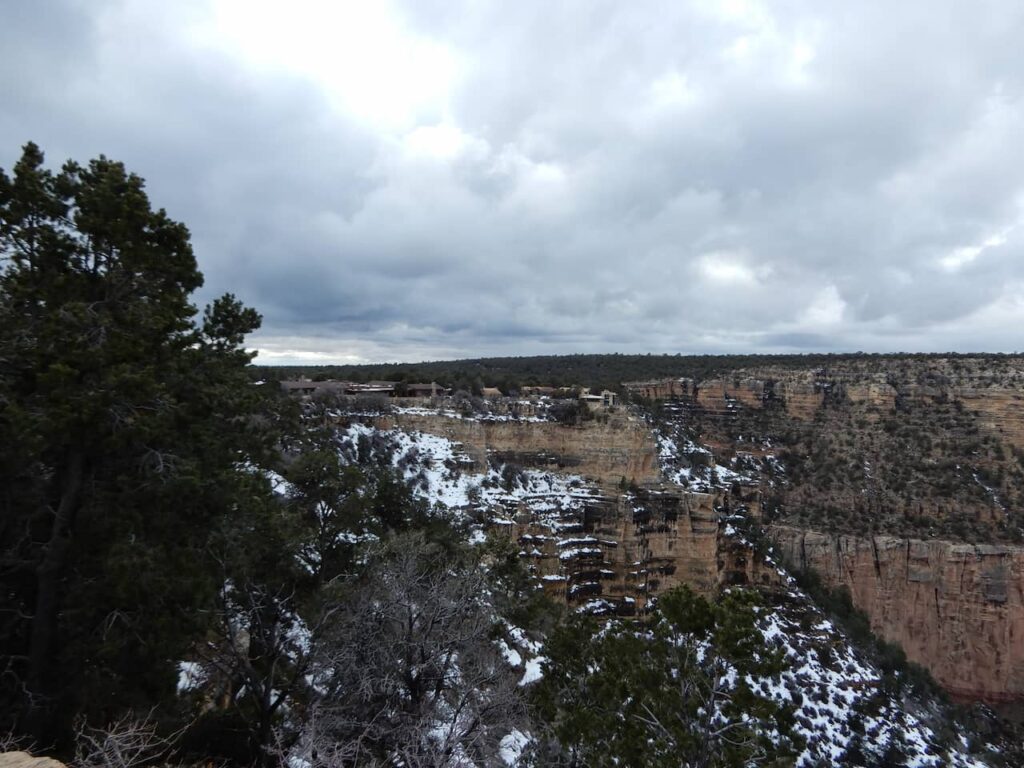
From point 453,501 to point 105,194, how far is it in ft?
63.5

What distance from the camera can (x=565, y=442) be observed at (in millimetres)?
30734

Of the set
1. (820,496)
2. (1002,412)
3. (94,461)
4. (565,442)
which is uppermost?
(94,461)

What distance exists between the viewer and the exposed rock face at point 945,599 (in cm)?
3170

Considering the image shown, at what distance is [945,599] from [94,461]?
4033 cm

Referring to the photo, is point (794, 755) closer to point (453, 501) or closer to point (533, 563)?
point (533, 563)

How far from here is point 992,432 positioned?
40.4 m

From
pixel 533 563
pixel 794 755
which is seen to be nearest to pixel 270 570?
pixel 794 755

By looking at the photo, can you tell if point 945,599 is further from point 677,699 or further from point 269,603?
point 269,603

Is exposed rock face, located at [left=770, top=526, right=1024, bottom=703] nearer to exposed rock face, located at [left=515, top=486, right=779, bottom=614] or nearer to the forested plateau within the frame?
the forested plateau

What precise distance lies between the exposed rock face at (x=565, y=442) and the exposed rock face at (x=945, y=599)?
42.9ft

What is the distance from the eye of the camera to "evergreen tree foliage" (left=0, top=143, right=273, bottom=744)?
797 centimetres

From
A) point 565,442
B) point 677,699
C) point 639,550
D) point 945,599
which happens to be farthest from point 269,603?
point 945,599

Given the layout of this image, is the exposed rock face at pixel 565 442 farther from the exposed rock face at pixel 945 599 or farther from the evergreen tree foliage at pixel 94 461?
the evergreen tree foliage at pixel 94 461

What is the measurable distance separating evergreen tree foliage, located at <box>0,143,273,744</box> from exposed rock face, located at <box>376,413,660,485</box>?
800 inches
